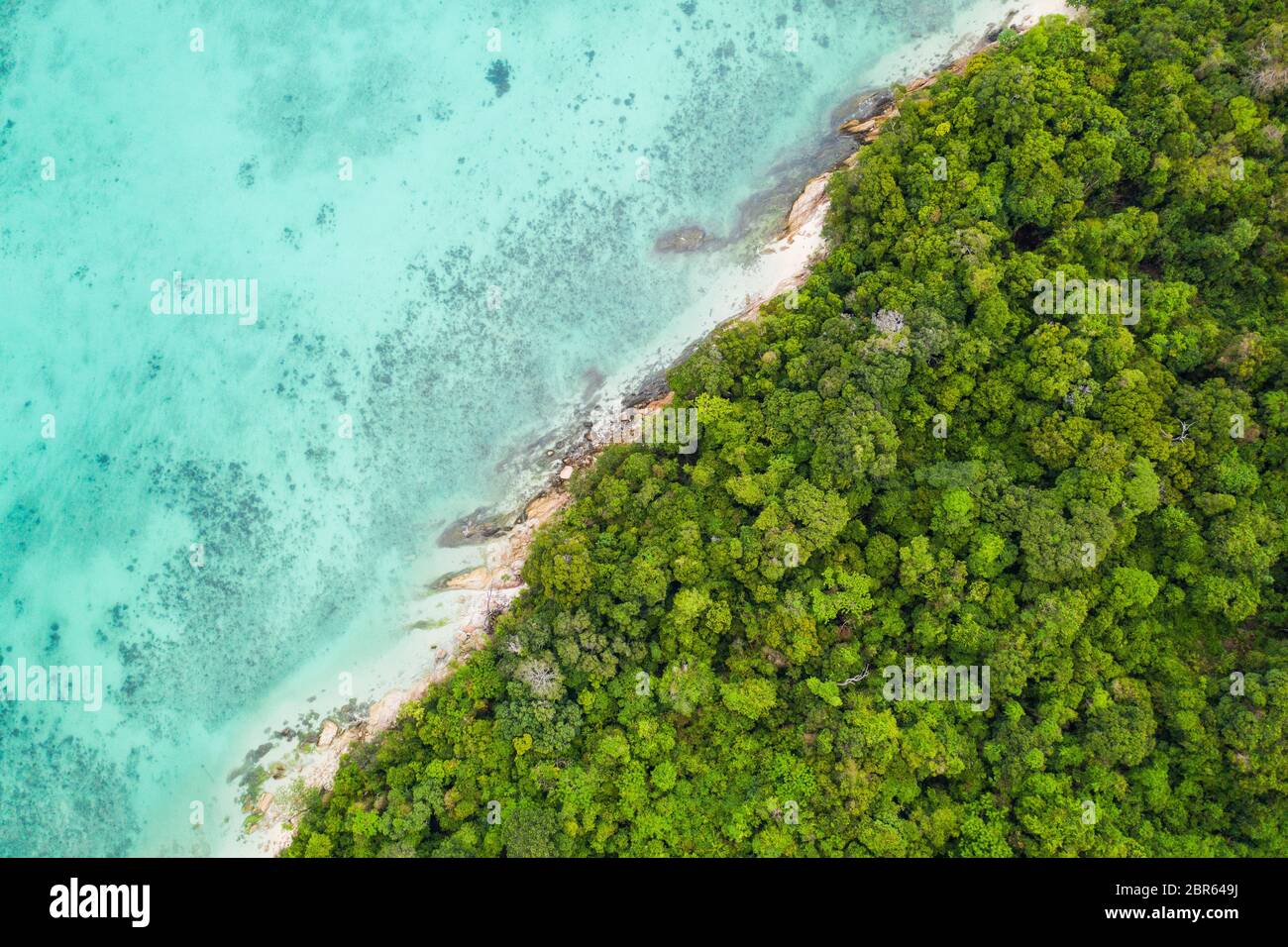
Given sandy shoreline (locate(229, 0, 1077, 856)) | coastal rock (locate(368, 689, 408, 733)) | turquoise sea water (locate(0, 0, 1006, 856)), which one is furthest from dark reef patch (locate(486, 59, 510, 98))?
coastal rock (locate(368, 689, 408, 733))

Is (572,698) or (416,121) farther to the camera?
(416,121)

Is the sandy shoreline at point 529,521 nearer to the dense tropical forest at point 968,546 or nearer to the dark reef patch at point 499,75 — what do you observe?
the dense tropical forest at point 968,546

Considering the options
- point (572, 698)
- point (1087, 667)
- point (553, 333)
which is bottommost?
point (572, 698)

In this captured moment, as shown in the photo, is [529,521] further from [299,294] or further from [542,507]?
[299,294]

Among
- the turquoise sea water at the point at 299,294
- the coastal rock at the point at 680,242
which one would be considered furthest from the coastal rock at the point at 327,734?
the coastal rock at the point at 680,242
